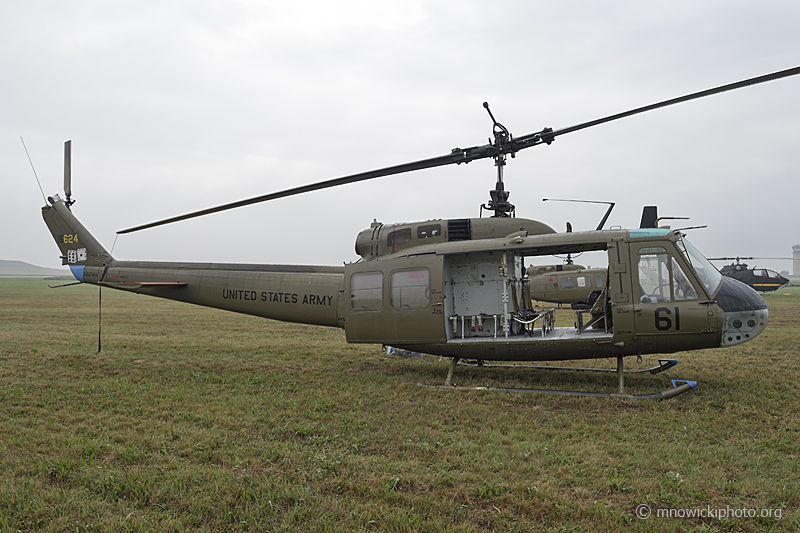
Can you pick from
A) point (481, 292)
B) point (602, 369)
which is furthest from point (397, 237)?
point (602, 369)

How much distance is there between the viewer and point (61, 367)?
383 inches

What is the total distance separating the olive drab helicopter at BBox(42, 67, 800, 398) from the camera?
7.51 metres

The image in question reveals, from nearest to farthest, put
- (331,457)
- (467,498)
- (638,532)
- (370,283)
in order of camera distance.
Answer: (638,532) → (467,498) → (331,457) → (370,283)

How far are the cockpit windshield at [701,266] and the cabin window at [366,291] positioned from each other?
5.01 meters

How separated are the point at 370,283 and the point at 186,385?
366 cm

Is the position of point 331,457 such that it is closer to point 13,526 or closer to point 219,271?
point 13,526

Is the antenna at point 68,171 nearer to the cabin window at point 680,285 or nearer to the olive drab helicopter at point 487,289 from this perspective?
the olive drab helicopter at point 487,289

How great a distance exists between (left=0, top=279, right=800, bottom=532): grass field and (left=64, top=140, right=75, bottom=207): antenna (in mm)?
4183

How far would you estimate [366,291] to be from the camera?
9102mm

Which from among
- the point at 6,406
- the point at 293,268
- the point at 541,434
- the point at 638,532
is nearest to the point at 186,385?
the point at 6,406

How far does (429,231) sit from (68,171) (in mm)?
8565

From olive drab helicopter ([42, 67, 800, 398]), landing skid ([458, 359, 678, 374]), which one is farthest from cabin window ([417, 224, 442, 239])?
landing skid ([458, 359, 678, 374])

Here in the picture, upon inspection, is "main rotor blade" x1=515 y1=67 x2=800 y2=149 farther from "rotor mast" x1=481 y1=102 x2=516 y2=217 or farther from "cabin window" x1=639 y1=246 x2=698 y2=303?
"cabin window" x1=639 y1=246 x2=698 y2=303

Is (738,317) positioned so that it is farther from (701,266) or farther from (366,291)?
(366,291)
